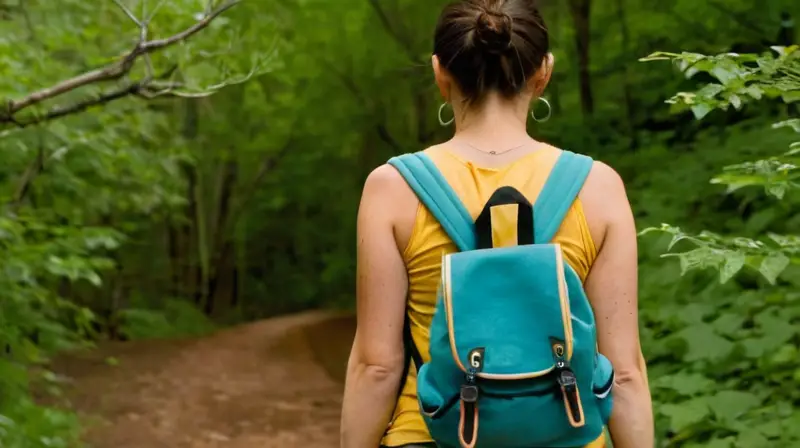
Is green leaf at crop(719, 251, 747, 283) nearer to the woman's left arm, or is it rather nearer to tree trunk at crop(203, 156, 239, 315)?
the woman's left arm

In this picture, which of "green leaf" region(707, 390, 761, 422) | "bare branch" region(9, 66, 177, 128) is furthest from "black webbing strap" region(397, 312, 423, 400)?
"bare branch" region(9, 66, 177, 128)

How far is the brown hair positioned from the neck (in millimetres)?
18

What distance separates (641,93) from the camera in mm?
9453

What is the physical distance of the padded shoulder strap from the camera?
1.54 m

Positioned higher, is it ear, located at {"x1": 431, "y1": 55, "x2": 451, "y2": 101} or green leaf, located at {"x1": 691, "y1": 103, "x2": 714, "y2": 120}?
ear, located at {"x1": 431, "y1": 55, "x2": 451, "y2": 101}

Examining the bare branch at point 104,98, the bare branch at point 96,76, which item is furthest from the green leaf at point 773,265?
the bare branch at point 104,98

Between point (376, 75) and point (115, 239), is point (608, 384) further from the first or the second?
point (376, 75)

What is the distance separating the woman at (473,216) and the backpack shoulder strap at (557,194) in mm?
18

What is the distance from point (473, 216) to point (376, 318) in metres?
0.26

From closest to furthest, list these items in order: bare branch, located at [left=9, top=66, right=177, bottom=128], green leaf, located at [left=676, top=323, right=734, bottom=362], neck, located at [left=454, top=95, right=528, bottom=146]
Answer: neck, located at [left=454, top=95, right=528, bottom=146] → green leaf, located at [left=676, top=323, right=734, bottom=362] → bare branch, located at [left=9, top=66, right=177, bottom=128]

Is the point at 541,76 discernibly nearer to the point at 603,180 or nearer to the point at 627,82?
the point at 603,180

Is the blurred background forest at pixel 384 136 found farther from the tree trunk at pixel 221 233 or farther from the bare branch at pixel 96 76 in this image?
the tree trunk at pixel 221 233

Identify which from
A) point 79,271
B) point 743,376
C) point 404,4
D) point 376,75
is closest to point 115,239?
point 79,271

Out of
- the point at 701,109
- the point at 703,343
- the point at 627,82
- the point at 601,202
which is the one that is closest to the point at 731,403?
the point at 703,343
